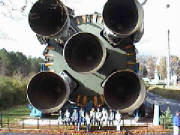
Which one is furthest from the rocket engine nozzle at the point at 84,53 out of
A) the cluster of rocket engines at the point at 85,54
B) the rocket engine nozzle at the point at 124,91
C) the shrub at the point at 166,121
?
the shrub at the point at 166,121

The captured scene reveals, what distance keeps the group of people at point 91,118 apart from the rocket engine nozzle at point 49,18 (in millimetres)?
4797

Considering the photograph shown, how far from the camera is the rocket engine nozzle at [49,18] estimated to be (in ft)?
27.8

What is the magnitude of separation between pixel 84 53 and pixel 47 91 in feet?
5.69

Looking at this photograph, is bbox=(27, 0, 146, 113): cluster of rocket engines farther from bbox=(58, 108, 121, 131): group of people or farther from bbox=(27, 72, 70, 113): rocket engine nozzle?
bbox=(58, 108, 121, 131): group of people

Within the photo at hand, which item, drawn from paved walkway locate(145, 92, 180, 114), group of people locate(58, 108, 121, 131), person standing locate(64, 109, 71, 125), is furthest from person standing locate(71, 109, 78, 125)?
paved walkway locate(145, 92, 180, 114)

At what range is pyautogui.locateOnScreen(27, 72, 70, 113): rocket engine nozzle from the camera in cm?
833

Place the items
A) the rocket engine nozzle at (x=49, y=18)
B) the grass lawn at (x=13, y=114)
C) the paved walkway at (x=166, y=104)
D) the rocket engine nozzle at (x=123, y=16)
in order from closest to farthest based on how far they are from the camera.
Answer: the rocket engine nozzle at (x=123, y=16)
the rocket engine nozzle at (x=49, y=18)
the grass lawn at (x=13, y=114)
the paved walkway at (x=166, y=104)

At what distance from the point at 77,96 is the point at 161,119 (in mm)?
4540

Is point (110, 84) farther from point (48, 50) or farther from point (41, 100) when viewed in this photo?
point (48, 50)

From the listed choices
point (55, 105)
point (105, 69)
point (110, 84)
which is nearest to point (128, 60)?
point (105, 69)

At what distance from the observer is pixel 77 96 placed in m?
12.3

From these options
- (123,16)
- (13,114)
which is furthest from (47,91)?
(13,114)

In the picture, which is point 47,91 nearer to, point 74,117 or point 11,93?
point 74,117

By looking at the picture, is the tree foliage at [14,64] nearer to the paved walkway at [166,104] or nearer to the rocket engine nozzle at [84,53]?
the paved walkway at [166,104]
